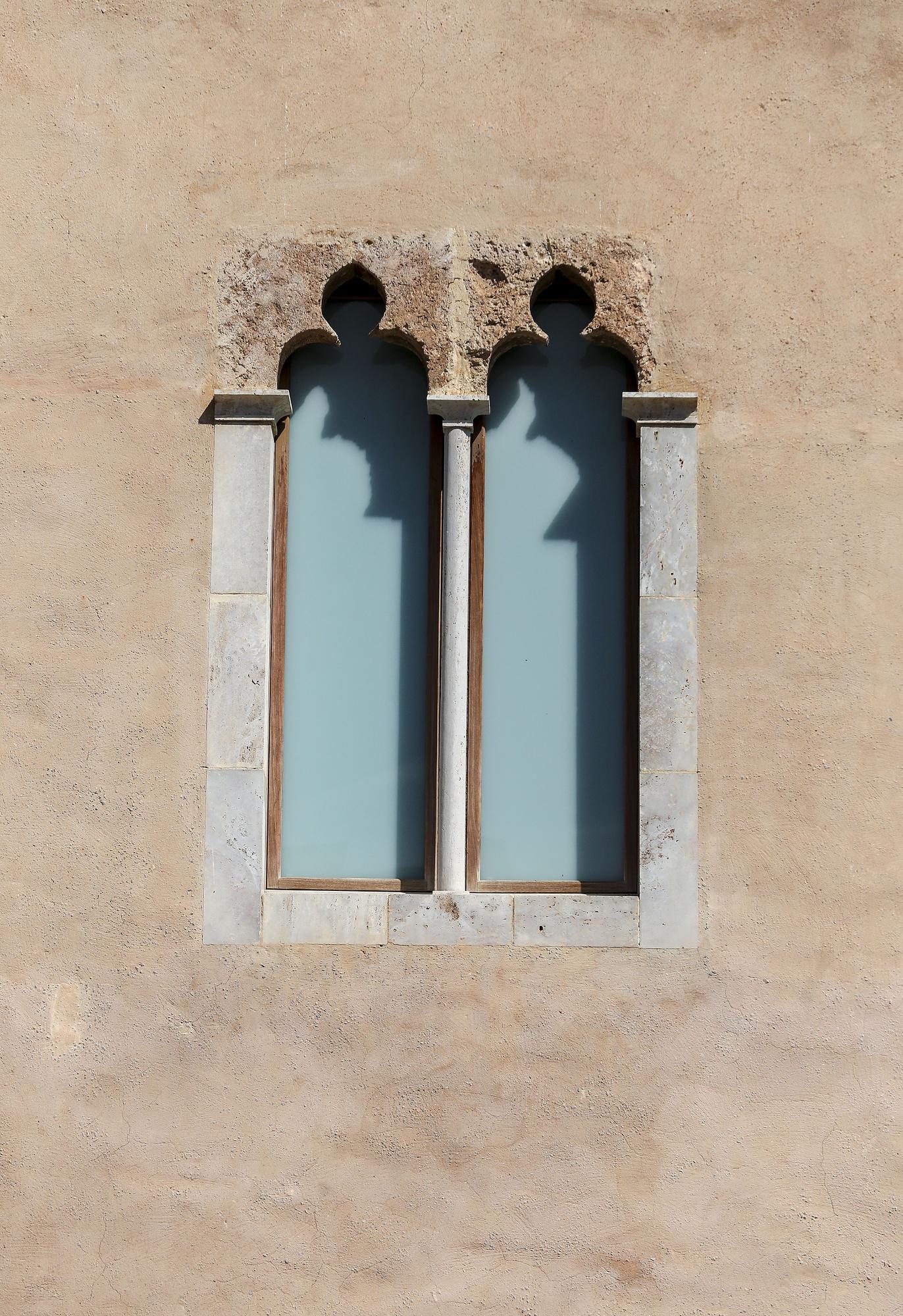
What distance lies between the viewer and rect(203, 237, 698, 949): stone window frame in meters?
3.27

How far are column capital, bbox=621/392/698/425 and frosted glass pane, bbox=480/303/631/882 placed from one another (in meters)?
0.13

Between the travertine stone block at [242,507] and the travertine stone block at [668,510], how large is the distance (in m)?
1.06

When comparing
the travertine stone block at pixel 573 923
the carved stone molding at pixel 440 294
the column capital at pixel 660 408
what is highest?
the carved stone molding at pixel 440 294

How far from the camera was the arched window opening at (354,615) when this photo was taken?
11.3ft

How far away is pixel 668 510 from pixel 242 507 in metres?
1.20

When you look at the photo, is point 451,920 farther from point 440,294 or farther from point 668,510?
point 440,294

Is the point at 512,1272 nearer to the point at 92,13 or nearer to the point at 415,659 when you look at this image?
the point at 415,659

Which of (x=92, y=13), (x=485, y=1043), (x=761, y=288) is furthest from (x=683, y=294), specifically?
(x=485, y=1043)

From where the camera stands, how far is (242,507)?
3.42 m

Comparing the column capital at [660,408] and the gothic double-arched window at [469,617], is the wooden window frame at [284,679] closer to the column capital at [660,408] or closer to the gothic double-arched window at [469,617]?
the gothic double-arched window at [469,617]

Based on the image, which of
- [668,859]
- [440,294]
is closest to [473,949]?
[668,859]

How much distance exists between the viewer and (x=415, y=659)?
3.50m

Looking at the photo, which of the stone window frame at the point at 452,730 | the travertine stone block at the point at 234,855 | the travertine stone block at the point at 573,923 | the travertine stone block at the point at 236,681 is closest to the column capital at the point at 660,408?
the stone window frame at the point at 452,730

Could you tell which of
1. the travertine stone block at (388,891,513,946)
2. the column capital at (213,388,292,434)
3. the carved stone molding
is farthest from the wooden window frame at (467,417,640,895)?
the column capital at (213,388,292,434)
